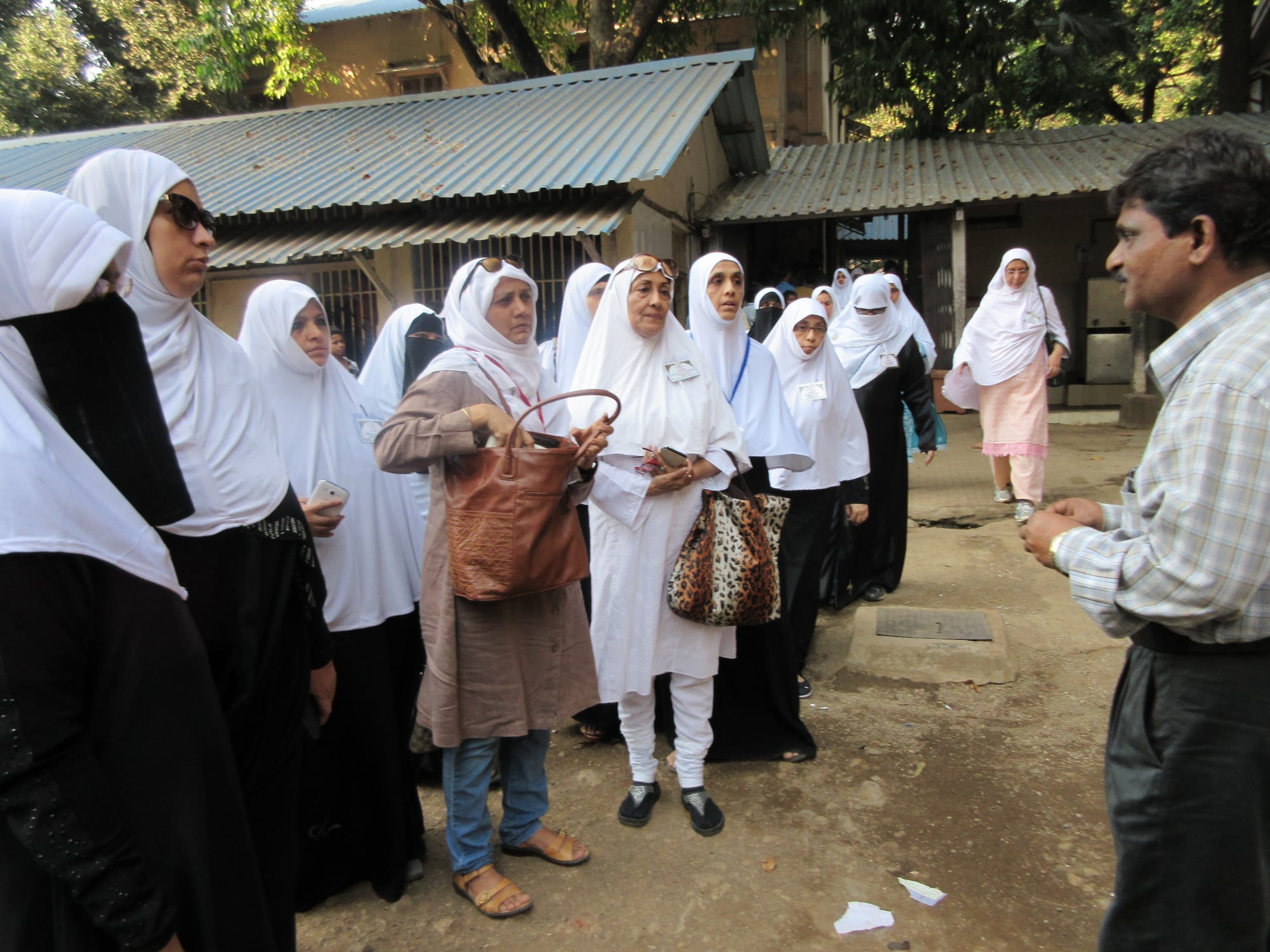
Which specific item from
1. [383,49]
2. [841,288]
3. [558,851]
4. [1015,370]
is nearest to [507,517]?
[558,851]

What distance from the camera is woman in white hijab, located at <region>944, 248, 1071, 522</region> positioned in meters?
6.23

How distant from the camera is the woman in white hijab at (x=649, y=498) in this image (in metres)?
2.74

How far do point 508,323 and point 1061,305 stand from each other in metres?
11.9

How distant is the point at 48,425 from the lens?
1.20 metres

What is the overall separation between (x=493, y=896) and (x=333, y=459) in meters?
1.28

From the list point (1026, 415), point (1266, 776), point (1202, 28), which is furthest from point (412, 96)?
point (1202, 28)

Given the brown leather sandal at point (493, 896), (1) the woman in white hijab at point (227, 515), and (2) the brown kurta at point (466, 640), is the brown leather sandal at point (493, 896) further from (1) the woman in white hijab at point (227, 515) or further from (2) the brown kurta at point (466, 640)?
(1) the woman in white hijab at point (227, 515)

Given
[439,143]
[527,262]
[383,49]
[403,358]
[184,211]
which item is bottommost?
[403,358]

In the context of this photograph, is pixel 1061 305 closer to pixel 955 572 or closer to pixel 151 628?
pixel 955 572

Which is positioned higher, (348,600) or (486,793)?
(348,600)

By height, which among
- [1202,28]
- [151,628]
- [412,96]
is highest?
[1202,28]

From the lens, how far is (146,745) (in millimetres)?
1265

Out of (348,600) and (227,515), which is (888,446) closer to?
(348,600)

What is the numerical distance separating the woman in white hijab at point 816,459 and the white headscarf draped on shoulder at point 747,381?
0.44 metres
